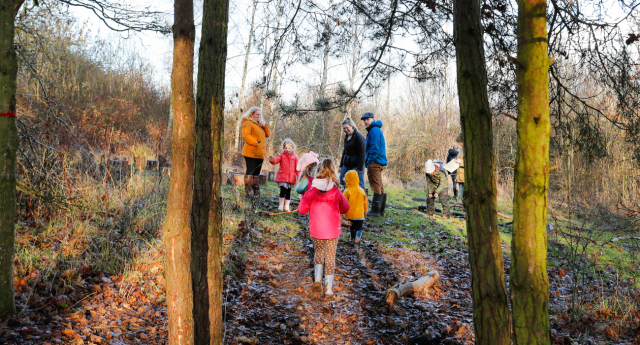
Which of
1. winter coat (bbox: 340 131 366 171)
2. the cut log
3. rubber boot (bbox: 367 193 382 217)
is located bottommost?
rubber boot (bbox: 367 193 382 217)

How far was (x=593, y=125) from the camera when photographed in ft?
13.9

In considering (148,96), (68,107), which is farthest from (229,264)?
(148,96)

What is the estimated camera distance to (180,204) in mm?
2213

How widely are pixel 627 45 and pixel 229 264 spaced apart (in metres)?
5.15

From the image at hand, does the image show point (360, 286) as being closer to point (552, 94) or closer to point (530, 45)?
point (552, 94)

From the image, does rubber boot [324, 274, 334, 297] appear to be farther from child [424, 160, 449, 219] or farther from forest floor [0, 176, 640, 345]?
child [424, 160, 449, 219]

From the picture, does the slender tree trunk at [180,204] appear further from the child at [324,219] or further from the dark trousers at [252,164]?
the dark trousers at [252,164]

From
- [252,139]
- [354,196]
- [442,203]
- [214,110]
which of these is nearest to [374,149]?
[354,196]

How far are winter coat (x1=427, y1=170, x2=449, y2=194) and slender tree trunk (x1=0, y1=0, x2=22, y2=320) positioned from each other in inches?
310

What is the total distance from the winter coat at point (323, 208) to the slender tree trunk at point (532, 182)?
277 cm

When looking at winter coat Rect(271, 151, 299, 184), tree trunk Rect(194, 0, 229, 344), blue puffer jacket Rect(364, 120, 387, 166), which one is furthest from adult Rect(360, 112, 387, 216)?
tree trunk Rect(194, 0, 229, 344)

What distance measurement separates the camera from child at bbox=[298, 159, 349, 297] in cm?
473

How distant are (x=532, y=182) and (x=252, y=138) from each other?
20.3 feet

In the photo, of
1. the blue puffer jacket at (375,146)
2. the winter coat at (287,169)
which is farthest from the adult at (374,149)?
the winter coat at (287,169)
